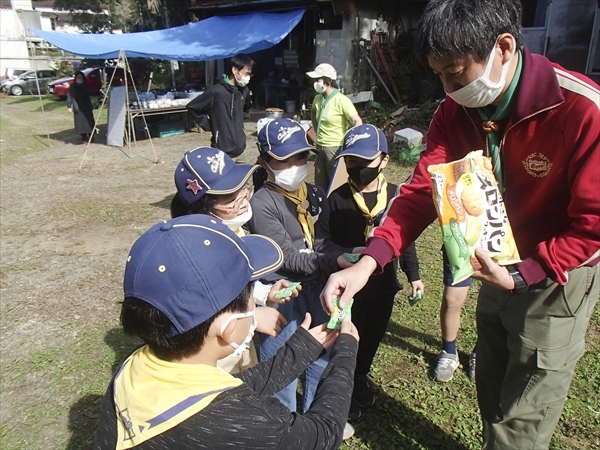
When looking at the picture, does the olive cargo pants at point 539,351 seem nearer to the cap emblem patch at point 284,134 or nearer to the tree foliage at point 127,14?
the cap emblem patch at point 284,134

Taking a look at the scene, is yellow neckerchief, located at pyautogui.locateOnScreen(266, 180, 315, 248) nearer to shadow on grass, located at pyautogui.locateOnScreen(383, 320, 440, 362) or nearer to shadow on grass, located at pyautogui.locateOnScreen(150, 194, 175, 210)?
shadow on grass, located at pyautogui.locateOnScreen(383, 320, 440, 362)

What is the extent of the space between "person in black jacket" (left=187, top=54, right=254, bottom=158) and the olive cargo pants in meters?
5.54

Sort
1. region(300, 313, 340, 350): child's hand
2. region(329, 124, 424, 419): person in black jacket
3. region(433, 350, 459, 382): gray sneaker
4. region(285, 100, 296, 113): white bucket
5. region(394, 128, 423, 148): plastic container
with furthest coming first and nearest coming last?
region(285, 100, 296, 113): white bucket → region(394, 128, 423, 148): plastic container → region(433, 350, 459, 382): gray sneaker → region(329, 124, 424, 419): person in black jacket → region(300, 313, 340, 350): child's hand

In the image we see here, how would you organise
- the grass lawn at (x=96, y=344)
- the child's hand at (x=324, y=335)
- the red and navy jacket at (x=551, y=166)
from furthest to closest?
the grass lawn at (x=96, y=344), the child's hand at (x=324, y=335), the red and navy jacket at (x=551, y=166)

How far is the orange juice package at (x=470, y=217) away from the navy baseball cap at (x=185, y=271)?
741 mm

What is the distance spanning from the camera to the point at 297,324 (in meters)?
2.66

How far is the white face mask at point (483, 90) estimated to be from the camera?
1.76 m

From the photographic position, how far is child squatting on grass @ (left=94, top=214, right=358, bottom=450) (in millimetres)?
1266

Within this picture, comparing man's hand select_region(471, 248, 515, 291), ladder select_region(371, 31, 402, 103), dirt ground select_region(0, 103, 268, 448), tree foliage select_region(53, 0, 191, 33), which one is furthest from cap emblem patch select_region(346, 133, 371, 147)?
tree foliage select_region(53, 0, 191, 33)

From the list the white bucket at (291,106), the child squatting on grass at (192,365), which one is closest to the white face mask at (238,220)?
the child squatting on grass at (192,365)

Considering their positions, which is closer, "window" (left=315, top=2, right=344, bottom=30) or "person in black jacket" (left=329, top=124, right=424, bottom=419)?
"person in black jacket" (left=329, top=124, right=424, bottom=419)

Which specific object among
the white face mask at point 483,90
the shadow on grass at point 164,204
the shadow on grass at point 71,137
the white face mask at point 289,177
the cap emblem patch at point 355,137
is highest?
the white face mask at point 483,90

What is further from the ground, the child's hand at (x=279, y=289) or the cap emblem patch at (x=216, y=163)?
the cap emblem patch at (x=216, y=163)

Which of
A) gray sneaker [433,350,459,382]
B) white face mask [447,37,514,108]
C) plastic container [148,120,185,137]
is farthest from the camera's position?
plastic container [148,120,185,137]
